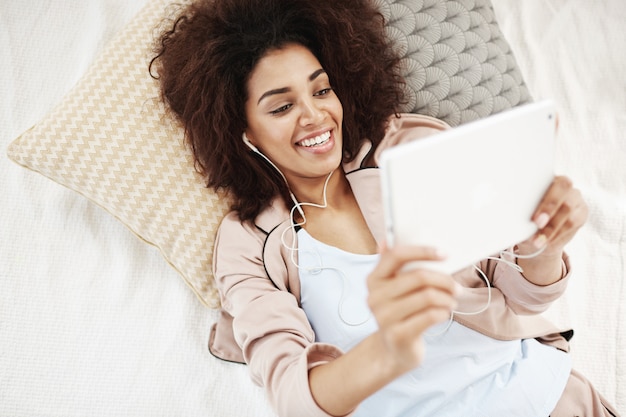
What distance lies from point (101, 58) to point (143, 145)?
24 centimetres

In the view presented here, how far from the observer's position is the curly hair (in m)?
1.05

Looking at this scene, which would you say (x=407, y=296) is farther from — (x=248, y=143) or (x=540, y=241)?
(x=248, y=143)

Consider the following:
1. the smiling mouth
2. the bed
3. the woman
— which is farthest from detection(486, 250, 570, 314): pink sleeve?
the smiling mouth

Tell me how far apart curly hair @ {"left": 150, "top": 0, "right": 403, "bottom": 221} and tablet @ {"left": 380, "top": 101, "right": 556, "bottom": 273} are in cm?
48

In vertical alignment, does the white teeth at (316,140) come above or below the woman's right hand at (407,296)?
above

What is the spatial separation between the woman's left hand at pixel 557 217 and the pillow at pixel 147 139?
1.72ft

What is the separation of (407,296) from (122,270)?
3.01 ft

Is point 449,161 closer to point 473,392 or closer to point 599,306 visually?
point 473,392

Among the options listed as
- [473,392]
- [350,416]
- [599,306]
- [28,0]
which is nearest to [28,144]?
[28,0]

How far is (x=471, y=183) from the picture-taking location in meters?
0.67

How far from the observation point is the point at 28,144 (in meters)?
1.18

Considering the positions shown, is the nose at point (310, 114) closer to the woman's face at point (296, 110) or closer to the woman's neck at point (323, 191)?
the woman's face at point (296, 110)

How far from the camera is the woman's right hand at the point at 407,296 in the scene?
0.60 metres

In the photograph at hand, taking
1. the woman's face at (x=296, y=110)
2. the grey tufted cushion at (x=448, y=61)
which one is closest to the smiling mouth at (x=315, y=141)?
the woman's face at (x=296, y=110)
